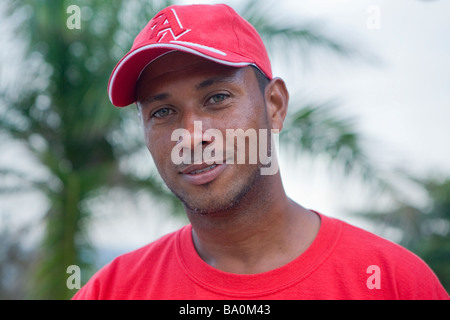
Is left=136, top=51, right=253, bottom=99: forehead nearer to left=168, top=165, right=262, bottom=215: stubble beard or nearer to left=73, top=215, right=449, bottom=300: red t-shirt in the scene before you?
left=168, top=165, right=262, bottom=215: stubble beard

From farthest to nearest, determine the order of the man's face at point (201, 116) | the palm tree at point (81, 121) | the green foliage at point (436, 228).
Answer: the green foliage at point (436, 228) → the palm tree at point (81, 121) → the man's face at point (201, 116)

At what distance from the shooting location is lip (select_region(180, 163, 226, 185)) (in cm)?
191

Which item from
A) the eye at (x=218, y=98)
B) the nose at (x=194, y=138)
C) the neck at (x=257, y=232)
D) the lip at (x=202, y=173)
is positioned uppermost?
the eye at (x=218, y=98)

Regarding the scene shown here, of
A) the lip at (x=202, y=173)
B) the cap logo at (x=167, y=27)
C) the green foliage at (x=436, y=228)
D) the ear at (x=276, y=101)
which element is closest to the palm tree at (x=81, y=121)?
the green foliage at (x=436, y=228)

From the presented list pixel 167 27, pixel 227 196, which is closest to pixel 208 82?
pixel 167 27

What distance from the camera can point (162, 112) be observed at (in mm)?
2037

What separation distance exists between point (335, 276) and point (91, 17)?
179 inches

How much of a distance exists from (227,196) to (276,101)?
1.82ft

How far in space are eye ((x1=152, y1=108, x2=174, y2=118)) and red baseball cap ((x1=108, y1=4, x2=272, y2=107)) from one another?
0.20m

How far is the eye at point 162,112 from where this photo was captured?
2021 mm

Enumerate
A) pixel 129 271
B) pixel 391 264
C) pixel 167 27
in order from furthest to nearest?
pixel 129 271 < pixel 167 27 < pixel 391 264

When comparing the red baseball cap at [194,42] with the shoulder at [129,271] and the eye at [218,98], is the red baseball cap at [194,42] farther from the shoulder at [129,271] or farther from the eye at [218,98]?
the shoulder at [129,271]

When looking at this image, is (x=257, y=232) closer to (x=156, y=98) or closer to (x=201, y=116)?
(x=201, y=116)
